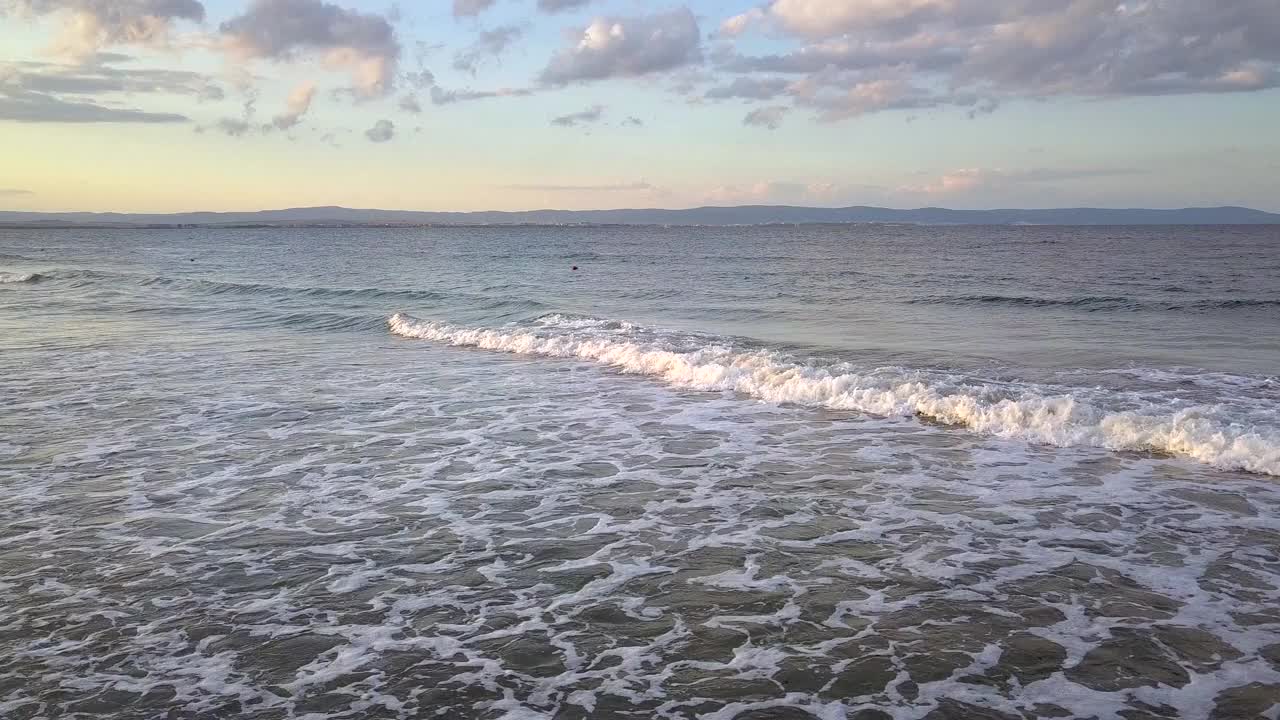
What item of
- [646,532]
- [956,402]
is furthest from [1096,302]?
[646,532]

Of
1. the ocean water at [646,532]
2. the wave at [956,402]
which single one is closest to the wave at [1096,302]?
the ocean water at [646,532]

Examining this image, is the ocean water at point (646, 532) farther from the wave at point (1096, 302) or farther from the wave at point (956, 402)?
the wave at point (1096, 302)


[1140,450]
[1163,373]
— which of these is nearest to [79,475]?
[1140,450]

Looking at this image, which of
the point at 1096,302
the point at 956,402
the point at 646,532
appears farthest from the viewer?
the point at 1096,302

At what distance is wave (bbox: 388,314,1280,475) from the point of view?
11539 millimetres

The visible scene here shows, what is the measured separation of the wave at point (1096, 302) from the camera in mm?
30391

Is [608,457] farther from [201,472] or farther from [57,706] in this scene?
[57,706]

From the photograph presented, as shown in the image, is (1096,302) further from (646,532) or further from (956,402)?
(646,532)

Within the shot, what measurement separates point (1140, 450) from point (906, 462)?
3.33 meters

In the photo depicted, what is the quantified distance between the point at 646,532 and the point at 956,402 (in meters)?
7.31

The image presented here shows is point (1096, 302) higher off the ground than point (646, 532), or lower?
higher

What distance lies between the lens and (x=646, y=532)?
8.65m

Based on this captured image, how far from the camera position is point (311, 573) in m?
7.52

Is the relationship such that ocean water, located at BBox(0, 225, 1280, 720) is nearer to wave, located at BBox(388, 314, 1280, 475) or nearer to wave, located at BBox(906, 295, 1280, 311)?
wave, located at BBox(388, 314, 1280, 475)
